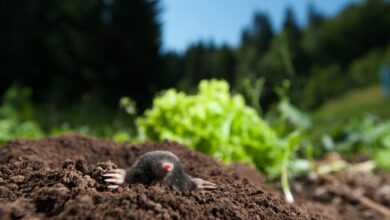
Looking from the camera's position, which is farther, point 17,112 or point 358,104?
point 358,104

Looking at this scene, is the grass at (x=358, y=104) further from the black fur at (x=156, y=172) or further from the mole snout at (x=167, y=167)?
the mole snout at (x=167, y=167)

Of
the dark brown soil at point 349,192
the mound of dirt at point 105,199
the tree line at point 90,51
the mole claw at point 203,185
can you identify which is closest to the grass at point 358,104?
the tree line at point 90,51

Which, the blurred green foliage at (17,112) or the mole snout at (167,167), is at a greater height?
the blurred green foliage at (17,112)

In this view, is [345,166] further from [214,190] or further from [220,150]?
[214,190]

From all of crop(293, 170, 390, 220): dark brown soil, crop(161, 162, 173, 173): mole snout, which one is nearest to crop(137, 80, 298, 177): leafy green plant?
crop(293, 170, 390, 220): dark brown soil

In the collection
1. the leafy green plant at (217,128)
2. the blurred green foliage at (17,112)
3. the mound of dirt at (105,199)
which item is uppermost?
the blurred green foliage at (17,112)

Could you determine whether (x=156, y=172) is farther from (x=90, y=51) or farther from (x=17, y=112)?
(x=90, y=51)

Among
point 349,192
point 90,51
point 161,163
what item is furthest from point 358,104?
point 161,163

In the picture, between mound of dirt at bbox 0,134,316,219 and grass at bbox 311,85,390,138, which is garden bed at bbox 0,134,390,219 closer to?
mound of dirt at bbox 0,134,316,219
